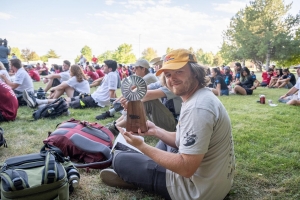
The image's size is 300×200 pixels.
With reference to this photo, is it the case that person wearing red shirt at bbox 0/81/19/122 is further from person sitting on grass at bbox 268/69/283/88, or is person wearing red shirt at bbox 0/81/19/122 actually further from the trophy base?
person sitting on grass at bbox 268/69/283/88

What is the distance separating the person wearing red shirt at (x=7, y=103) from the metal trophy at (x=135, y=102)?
11.4 ft

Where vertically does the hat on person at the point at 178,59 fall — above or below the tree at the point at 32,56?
below

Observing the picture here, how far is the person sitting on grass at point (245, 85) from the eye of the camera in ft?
31.8

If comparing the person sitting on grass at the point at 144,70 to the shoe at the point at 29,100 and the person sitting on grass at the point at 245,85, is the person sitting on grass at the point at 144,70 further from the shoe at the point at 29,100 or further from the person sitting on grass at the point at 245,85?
the person sitting on grass at the point at 245,85

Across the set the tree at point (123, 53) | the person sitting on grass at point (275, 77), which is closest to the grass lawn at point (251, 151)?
the person sitting on grass at point (275, 77)

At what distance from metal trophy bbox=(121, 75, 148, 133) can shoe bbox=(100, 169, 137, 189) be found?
20.5 inches

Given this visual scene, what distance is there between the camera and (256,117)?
543 centimetres

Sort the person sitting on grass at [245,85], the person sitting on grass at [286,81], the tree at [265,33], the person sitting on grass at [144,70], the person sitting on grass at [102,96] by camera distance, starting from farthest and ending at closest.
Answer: the tree at [265,33]
the person sitting on grass at [286,81]
the person sitting on grass at [245,85]
the person sitting on grass at [102,96]
the person sitting on grass at [144,70]

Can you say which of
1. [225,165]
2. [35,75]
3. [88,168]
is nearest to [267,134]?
[225,165]

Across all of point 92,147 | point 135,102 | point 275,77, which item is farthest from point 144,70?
point 275,77

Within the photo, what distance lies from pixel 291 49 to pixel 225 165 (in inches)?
1443

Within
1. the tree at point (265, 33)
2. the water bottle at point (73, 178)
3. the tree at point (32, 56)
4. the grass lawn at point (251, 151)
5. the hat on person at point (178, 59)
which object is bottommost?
the grass lawn at point (251, 151)

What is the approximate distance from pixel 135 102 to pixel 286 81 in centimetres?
1247

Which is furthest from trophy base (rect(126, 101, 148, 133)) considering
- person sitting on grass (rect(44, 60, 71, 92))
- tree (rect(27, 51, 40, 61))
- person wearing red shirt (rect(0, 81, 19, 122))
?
tree (rect(27, 51, 40, 61))
